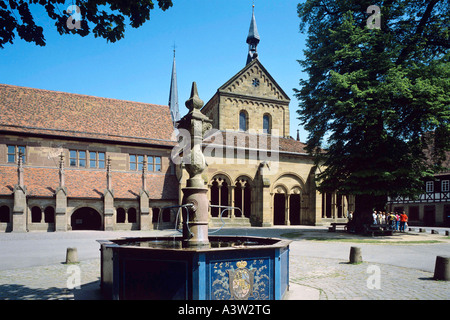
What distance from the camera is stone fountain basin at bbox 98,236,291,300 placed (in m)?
4.67

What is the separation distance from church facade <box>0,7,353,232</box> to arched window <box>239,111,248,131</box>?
830 mm

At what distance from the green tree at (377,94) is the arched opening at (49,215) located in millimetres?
21165

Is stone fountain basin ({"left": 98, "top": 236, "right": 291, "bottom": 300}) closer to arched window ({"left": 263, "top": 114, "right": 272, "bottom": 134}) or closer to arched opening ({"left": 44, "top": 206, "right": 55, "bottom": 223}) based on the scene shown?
arched opening ({"left": 44, "top": 206, "right": 55, "bottom": 223})

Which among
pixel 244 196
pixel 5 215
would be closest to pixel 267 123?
pixel 244 196

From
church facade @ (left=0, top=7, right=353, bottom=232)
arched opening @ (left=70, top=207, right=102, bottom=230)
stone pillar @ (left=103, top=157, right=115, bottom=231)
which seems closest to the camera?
church facade @ (left=0, top=7, right=353, bottom=232)

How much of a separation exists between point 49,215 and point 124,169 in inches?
289

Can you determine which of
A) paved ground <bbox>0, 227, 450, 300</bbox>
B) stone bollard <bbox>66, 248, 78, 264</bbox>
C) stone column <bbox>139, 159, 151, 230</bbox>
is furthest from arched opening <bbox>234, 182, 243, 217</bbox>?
stone bollard <bbox>66, 248, 78, 264</bbox>

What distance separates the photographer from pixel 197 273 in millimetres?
4633

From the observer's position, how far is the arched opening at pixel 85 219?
27.8 metres

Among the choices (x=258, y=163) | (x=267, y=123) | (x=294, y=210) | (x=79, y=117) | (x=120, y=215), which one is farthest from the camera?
(x=267, y=123)

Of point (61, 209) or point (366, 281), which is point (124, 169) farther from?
point (366, 281)
